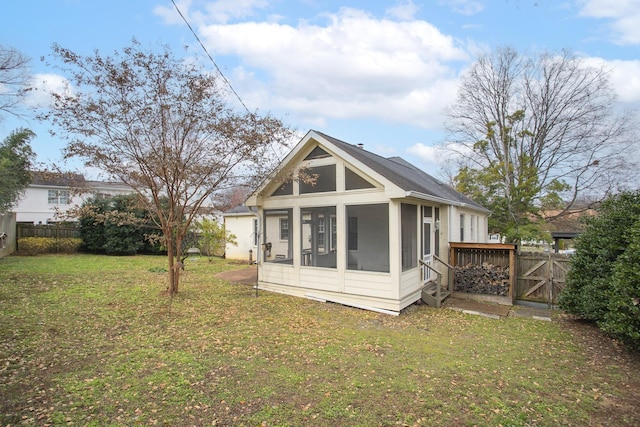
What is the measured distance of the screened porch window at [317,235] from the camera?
29.3 ft

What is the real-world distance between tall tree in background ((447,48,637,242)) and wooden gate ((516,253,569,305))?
6762mm

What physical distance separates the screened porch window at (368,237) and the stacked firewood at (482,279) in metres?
3.55

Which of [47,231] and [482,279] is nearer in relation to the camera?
[482,279]

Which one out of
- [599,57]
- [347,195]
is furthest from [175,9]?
[599,57]

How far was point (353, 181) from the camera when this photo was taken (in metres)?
8.16

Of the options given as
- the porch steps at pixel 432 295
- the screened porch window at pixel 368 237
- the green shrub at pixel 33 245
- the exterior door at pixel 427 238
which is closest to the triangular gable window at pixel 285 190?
the screened porch window at pixel 368 237

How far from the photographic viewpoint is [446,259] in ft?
35.4

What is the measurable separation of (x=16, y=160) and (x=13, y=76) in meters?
7.87

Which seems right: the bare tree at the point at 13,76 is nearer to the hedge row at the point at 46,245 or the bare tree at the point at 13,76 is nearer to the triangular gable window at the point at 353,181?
the hedge row at the point at 46,245

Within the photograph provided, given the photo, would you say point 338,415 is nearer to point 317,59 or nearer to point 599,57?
point 317,59

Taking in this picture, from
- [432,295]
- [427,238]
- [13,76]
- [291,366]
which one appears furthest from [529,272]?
[13,76]

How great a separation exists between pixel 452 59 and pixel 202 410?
1152cm

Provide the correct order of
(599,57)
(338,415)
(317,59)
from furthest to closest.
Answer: (599,57) < (317,59) < (338,415)

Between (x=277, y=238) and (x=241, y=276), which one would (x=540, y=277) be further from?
(x=241, y=276)
